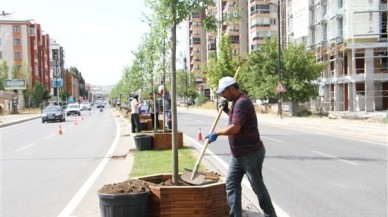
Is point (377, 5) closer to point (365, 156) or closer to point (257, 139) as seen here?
point (365, 156)

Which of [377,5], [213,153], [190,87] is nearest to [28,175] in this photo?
[213,153]

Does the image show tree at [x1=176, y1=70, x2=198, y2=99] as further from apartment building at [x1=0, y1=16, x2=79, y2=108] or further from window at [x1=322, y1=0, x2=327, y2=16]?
window at [x1=322, y1=0, x2=327, y2=16]

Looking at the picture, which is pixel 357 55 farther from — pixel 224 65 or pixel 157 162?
pixel 157 162


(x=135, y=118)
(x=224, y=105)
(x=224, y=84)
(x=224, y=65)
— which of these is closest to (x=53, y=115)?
(x=224, y=65)

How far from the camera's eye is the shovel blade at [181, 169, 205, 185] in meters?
6.45

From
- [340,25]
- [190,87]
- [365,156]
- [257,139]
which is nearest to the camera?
[257,139]

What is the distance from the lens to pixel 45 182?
10711 millimetres

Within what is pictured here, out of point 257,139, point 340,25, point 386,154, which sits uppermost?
point 340,25

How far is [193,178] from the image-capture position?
21.5 feet

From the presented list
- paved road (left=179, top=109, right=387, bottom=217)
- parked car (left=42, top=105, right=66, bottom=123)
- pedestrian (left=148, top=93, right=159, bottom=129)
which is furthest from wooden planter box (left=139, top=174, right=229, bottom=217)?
parked car (left=42, top=105, right=66, bottom=123)

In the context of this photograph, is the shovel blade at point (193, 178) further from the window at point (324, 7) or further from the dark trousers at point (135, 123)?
the window at point (324, 7)

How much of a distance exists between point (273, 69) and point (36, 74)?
8603 cm

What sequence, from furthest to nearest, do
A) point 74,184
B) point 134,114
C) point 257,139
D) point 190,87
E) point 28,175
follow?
point 190,87 < point 134,114 < point 28,175 < point 74,184 < point 257,139

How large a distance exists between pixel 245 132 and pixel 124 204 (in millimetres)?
1501
